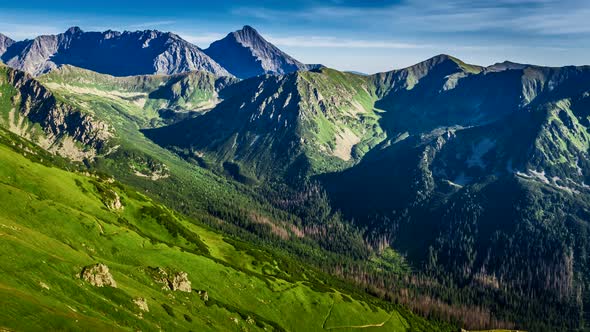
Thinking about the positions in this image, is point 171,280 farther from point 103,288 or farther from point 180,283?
point 103,288

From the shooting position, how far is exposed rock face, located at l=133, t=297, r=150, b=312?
346 ft

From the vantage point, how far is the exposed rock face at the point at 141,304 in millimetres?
105438

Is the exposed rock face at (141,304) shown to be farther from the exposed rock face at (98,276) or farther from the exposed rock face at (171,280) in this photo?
the exposed rock face at (171,280)

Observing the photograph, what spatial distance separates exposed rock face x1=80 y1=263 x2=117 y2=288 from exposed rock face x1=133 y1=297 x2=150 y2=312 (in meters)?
7.53

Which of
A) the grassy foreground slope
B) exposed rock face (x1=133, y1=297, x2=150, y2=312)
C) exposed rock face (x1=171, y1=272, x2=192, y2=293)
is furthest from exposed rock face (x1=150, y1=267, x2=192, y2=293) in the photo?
exposed rock face (x1=133, y1=297, x2=150, y2=312)

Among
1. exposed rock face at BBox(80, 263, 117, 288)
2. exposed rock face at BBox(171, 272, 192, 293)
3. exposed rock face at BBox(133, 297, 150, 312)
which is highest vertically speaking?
exposed rock face at BBox(80, 263, 117, 288)

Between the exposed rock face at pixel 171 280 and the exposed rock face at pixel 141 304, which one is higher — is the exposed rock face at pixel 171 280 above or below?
below

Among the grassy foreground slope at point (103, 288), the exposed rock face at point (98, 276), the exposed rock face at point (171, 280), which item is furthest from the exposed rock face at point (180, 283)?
the exposed rock face at point (98, 276)

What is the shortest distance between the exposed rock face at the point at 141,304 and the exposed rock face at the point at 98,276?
7.53 metres

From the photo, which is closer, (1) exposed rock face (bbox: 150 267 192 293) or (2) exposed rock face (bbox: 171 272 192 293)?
(1) exposed rock face (bbox: 150 267 192 293)

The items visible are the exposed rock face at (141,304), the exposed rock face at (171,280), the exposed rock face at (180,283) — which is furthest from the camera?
the exposed rock face at (180,283)

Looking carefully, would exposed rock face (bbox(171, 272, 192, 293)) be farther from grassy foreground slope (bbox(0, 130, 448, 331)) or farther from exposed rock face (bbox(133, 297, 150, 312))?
exposed rock face (bbox(133, 297, 150, 312))

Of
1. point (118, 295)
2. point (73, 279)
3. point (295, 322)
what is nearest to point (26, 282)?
point (73, 279)

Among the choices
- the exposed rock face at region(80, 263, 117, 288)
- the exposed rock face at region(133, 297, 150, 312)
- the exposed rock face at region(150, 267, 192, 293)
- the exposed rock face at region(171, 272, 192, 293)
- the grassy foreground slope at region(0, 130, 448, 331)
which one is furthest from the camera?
the exposed rock face at region(171, 272, 192, 293)
